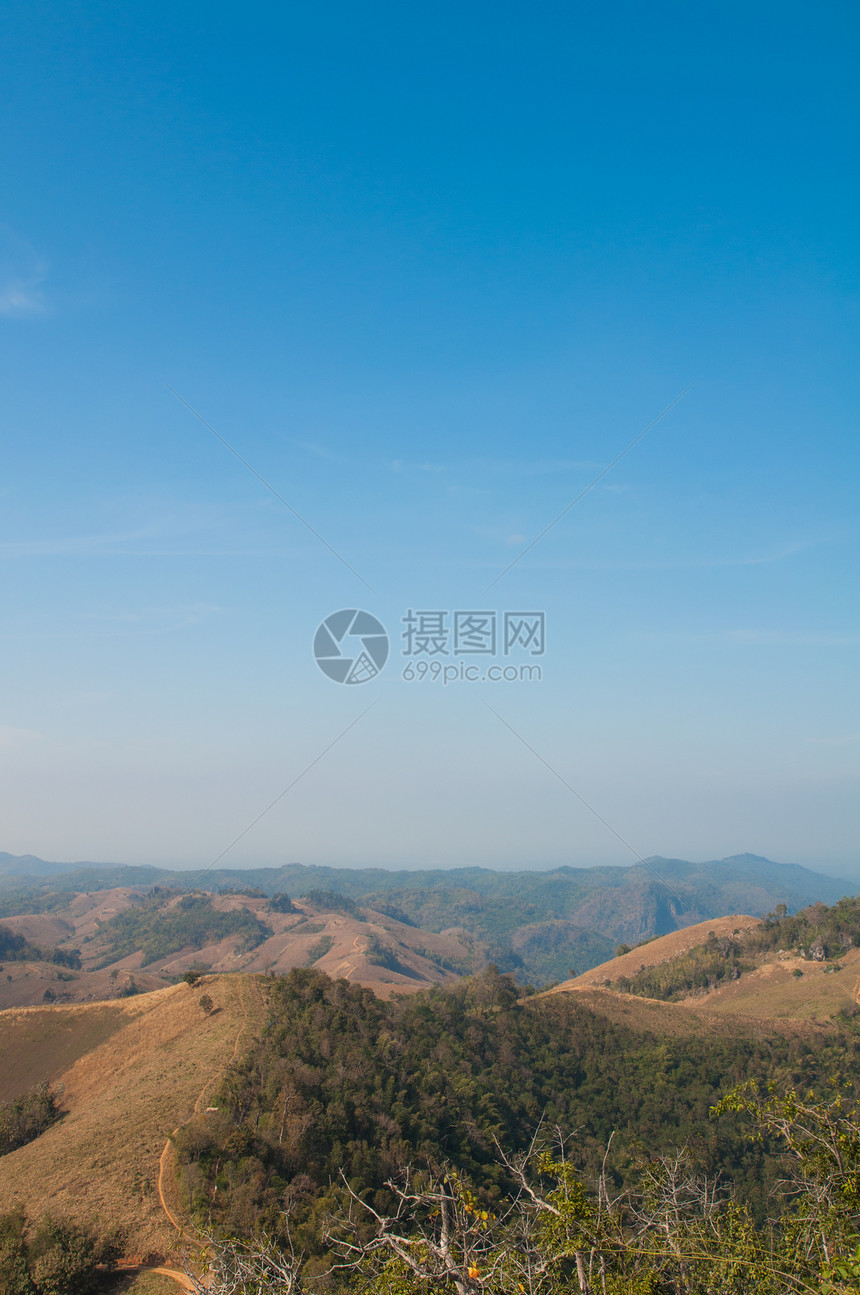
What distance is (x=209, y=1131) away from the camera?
104ft

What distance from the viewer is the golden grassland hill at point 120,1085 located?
28234mm

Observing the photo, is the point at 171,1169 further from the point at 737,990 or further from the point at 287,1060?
the point at 737,990

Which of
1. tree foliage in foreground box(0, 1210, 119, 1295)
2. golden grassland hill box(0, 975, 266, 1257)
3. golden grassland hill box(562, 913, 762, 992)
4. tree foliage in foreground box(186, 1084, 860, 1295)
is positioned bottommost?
golden grassland hill box(562, 913, 762, 992)

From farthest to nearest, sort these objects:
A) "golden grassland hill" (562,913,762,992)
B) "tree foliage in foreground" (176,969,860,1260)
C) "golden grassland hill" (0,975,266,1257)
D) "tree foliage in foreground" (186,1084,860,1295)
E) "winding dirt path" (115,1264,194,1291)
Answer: "golden grassland hill" (562,913,762,992), "tree foliage in foreground" (176,969,860,1260), "golden grassland hill" (0,975,266,1257), "winding dirt path" (115,1264,194,1291), "tree foliage in foreground" (186,1084,860,1295)


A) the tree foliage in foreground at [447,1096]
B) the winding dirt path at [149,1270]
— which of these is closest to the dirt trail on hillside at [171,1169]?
the tree foliage in foreground at [447,1096]

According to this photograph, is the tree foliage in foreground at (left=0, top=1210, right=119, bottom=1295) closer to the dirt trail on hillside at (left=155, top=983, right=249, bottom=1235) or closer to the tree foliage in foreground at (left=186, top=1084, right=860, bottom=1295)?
the dirt trail on hillside at (left=155, top=983, right=249, bottom=1235)

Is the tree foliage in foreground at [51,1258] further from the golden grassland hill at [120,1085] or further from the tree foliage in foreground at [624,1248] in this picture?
the tree foliage in foreground at [624,1248]

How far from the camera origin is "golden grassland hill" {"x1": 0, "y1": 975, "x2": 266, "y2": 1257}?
28234 millimetres

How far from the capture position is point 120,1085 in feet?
144

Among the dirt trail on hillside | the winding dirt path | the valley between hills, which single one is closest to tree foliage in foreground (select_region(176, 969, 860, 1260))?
the valley between hills

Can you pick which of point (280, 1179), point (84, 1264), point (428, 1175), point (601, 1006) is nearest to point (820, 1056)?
point (601, 1006)

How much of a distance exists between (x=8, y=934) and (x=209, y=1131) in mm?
178222

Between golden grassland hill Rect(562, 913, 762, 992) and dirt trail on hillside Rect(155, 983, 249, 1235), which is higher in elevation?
dirt trail on hillside Rect(155, 983, 249, 1235)

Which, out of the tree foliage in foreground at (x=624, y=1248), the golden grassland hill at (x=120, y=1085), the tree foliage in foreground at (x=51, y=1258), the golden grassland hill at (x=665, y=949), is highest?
the tree foliage in foreground at (x=624, y=1248)
